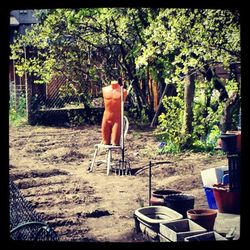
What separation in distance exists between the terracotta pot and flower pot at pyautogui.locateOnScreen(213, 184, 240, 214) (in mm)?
73

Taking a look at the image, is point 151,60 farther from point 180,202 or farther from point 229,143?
point 180,202

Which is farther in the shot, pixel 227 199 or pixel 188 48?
pixel 188 48

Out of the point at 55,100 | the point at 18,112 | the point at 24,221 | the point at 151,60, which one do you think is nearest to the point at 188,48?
the point at 151,60

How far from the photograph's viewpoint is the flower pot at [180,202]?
3.00 metres

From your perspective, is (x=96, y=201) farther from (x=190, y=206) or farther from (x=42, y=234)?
(x=190, y=206)

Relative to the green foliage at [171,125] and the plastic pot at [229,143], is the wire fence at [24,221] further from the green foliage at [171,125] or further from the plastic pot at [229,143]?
the plastic pot at [229,143]

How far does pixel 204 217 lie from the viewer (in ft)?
9.62

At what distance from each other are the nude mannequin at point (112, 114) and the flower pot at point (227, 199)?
2.28 feet

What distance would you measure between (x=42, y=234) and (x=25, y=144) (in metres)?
0.58

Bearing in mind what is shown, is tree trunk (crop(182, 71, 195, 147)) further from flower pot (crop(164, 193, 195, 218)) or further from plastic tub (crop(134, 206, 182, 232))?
plastic tub (crop(134, 206, 182, 232))

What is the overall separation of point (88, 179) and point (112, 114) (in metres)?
0.44

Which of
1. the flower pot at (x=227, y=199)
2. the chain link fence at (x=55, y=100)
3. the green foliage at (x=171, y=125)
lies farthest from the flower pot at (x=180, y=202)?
the chain link fence at (x=55, y=100)

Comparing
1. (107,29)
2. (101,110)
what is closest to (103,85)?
(101,110)

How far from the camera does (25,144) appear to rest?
3105mm
